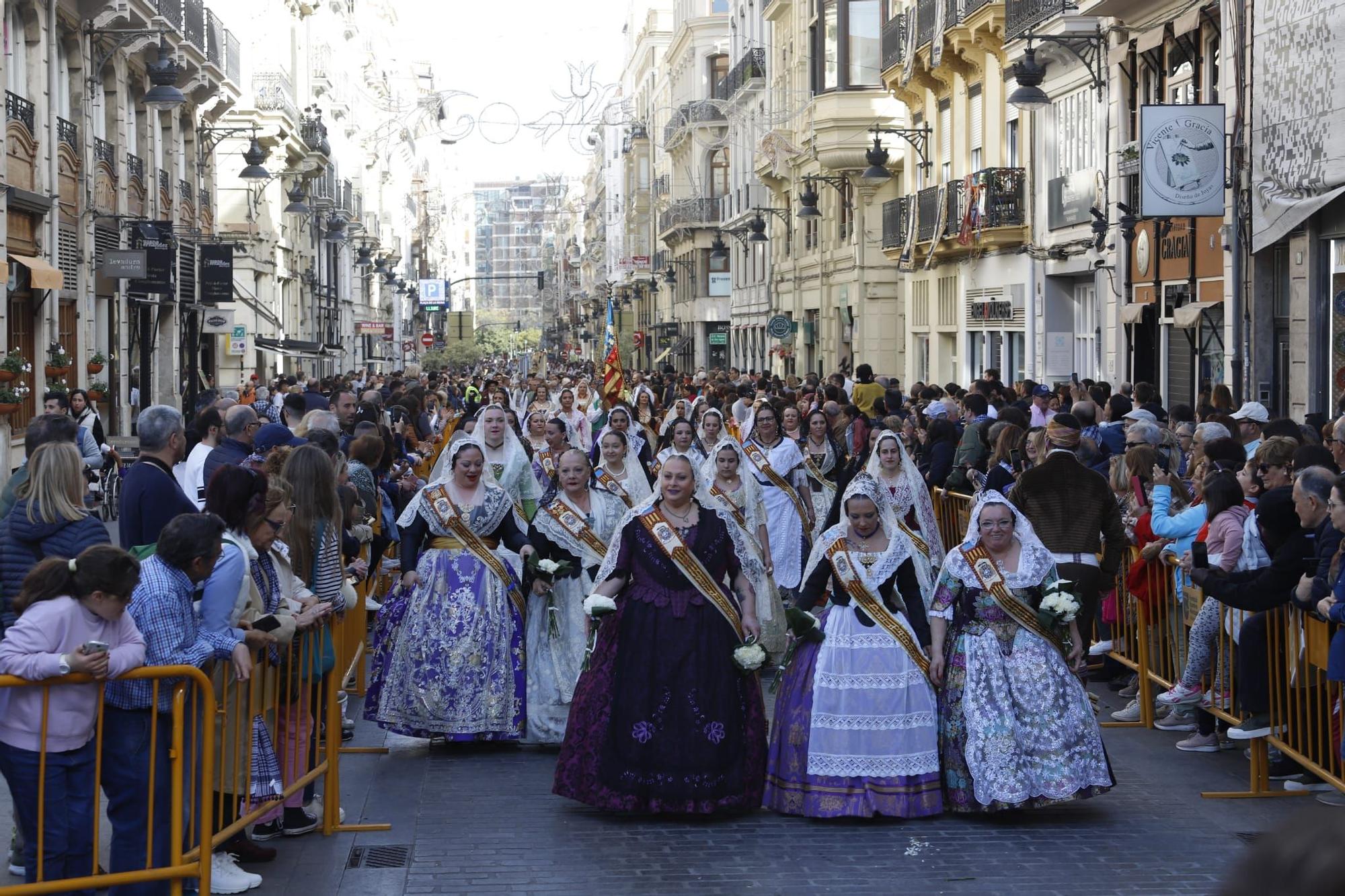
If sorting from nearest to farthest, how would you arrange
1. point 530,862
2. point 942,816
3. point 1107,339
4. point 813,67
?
1. point 530,862
2. point 942,816
3. point 1107,339
4. point 813,67

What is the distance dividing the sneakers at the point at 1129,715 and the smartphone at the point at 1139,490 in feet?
4.58

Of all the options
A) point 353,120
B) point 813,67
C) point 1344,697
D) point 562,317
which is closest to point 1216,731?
point 1344,697

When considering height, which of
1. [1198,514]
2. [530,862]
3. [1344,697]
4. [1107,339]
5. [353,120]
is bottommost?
Result: [530,862]


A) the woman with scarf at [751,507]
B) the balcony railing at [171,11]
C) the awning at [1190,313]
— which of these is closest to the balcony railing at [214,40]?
the balcony railing at [171,11]

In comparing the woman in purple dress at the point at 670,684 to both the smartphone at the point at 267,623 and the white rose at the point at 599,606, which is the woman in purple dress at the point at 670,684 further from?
the smartphone at the point at 267,623

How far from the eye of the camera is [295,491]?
7.96 meters

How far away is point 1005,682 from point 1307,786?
1723 mm

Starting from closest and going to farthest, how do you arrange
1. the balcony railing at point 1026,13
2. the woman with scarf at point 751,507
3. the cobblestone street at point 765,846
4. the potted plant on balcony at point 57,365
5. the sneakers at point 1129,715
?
the cobblestone street at point 765,846, the sneakers at point 1129,715, the woman with scarf at point 751,507, the potted plant on balcony at point 57,365, the balcony railing at point 1026,13

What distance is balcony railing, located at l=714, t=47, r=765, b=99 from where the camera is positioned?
50.5 m

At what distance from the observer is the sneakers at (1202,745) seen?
9438mm

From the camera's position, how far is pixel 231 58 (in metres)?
38.7

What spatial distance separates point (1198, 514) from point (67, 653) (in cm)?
634

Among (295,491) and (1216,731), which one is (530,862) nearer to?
(295,491)

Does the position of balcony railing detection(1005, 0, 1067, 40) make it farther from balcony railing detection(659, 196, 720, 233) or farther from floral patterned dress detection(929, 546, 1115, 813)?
balcony railing detection(659, 196, 720, 233)
